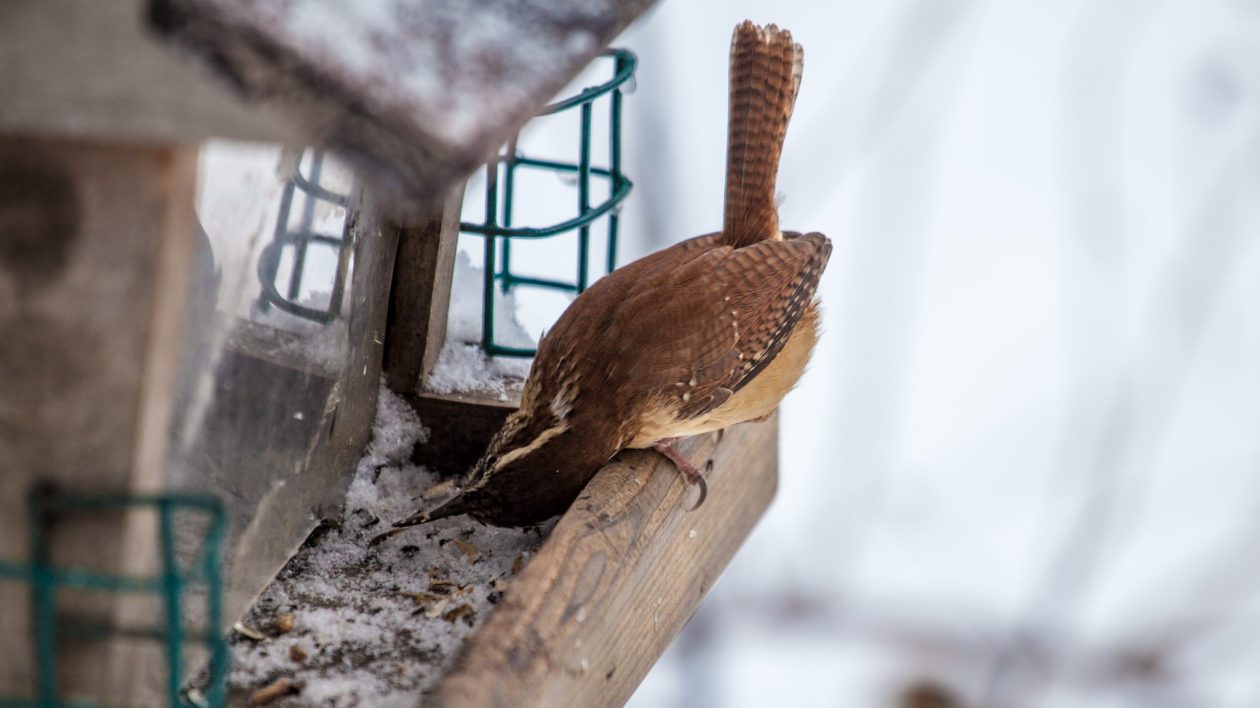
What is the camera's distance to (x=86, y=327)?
115cm

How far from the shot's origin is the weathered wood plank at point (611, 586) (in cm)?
147

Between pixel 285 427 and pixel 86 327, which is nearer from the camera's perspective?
pixel 86 327

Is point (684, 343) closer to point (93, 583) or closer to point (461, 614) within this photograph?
point (461, 614)

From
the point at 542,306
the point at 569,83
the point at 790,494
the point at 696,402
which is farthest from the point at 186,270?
the point at 790,494

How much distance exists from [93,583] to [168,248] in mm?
352

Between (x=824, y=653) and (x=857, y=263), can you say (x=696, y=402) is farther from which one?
(x=824, y=653)

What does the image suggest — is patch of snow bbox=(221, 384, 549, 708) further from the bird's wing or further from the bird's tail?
the bird's tail

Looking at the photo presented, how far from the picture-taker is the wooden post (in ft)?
3.64

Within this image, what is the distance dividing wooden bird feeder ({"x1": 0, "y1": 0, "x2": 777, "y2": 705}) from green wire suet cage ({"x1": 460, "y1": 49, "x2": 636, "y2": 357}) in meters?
0.92

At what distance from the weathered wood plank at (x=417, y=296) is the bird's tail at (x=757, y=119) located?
67cm

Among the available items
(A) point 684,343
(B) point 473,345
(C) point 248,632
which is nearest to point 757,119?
(A) point 684,343

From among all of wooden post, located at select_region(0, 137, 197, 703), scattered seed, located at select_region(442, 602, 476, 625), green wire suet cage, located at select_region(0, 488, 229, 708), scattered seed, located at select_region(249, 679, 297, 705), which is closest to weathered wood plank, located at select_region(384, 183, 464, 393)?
scattered seed, located at select_region(442, 602, 476, 625)

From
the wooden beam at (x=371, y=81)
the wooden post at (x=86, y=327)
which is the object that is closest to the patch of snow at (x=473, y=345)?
the wooden post at (x=86, y=327)

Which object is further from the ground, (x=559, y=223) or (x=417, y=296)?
(x=559, y=223)
